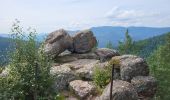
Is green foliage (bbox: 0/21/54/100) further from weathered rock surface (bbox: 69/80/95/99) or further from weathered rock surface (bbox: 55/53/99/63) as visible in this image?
weathered rock surface (bbox: 55/53/99/63)

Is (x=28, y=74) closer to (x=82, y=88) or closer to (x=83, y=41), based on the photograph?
(x=82, y=88)

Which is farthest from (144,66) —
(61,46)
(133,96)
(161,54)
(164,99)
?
(161,54)

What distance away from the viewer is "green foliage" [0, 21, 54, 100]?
22969 millimetres

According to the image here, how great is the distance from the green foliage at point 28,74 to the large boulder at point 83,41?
11664 mm

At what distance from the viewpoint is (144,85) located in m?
26.8

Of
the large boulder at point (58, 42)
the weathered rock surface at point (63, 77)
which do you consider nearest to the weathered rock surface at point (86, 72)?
the weathered rock surface at point (63, 77)

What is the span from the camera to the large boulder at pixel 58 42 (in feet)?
109

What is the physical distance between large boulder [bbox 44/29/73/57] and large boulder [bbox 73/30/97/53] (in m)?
0.81

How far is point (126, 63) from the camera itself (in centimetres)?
2770

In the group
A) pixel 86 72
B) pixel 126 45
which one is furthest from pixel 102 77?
pixel 126 45

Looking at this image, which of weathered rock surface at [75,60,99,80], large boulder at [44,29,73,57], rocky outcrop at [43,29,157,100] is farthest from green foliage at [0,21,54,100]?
large boulder at [44,29,73,57]

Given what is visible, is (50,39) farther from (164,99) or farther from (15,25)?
(164,99)

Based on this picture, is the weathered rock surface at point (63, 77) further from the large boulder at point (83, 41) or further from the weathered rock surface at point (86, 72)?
the large boulder at point (83, 41)

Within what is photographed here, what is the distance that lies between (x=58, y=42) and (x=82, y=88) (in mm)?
7951
